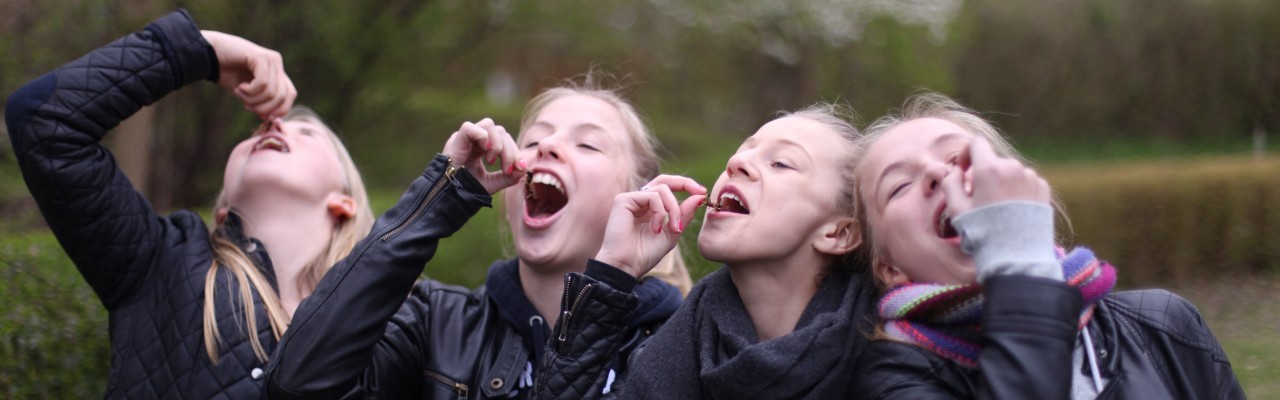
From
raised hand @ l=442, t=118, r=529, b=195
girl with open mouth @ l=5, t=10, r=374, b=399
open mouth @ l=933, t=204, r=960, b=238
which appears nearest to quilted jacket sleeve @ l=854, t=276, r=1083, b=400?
open mouth @ l=933, t=204, r=960, b=238

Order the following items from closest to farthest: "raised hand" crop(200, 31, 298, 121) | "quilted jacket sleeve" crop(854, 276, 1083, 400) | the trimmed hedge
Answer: "quilted jacket sleeve" crop(854, 276, 1083, 400), "raised hand" crop(200, 31, 298, 121), the trimmed hedge

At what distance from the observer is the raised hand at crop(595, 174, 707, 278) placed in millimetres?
2525

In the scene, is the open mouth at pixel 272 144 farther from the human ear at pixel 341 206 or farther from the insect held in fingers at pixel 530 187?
the insect held in fingers at pixel 530 187

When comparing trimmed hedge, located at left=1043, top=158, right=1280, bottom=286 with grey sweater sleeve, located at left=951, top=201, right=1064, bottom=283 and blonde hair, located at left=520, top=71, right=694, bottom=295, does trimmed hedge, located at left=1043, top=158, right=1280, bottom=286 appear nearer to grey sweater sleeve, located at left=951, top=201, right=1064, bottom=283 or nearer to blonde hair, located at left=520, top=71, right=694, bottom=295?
blonde hair, located at left=520, top=71, right=694, bottom=295

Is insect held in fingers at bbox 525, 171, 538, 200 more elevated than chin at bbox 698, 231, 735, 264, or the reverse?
insect held in fingers at bbox 525, 171, 538, 200

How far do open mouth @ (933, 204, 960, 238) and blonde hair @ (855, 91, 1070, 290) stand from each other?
0.20m

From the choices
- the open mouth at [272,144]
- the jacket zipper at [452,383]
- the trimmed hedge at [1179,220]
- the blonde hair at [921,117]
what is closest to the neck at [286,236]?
the open mouth at [272,144]

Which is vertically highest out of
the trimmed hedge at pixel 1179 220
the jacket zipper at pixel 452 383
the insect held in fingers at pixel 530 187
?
the insect held in fingers at pixel 530 187

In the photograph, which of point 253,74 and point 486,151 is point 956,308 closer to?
point 486,151

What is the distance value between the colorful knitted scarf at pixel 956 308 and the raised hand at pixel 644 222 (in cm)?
57

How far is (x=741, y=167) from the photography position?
252 centimetres

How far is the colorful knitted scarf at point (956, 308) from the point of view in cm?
206

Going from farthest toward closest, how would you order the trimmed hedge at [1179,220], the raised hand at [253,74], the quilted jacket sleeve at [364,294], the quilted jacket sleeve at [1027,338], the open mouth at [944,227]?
the trimmed hedge at [1179,220], the raised hand at [253,74], the quilted jacket sleeve at [364,294], the open mouth at [944,227], the quilted jacket sleeve at [1027,338]

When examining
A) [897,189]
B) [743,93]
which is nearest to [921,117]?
A: [897,189]
